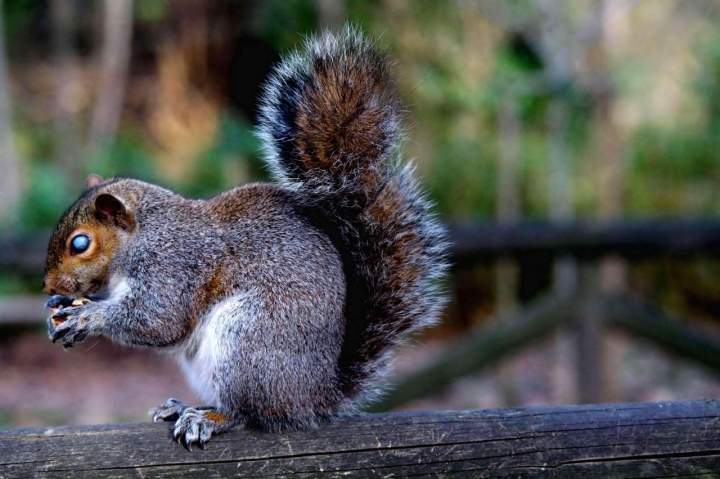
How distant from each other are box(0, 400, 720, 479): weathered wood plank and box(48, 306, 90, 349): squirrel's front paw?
0.25 m

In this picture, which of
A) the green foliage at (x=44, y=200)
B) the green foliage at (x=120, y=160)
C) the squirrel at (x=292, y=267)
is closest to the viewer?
the squirrel at (x=292, y=267)

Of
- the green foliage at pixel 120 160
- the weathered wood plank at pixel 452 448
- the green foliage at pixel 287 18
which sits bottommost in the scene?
the weathered wood plank at pixel 452 448

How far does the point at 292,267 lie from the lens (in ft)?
5.75

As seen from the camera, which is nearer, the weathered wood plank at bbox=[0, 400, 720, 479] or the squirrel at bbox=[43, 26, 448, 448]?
the weathered wood plank at bbox=[0, 400, 720, 479]

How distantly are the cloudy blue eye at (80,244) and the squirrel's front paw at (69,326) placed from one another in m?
0.16

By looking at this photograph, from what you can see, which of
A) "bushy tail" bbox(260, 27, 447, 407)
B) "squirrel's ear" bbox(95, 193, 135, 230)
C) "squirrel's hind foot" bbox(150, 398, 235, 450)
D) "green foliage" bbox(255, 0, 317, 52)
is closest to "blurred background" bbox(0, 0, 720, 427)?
"green foliage" bbox(255, 0, 317, 52)

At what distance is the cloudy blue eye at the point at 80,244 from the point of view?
6.15ft

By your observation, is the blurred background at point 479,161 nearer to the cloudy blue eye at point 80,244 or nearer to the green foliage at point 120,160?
the green foliage at point 120,160

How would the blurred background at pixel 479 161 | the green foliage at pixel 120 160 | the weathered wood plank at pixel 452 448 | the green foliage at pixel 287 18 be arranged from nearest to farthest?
1. the weathered wood plank at pixel 452 448
2. the blurred background at pixel 479 161
3. the green foliage at pixel 287 18
4. the green foliage at pixel 120 160

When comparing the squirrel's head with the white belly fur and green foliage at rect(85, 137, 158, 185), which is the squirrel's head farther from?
green foliage at rect(85, 137, 158, 185)

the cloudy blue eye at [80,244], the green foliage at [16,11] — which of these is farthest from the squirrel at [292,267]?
the green foliage at [16,11]

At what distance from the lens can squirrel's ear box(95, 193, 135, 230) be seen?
6.14 ft

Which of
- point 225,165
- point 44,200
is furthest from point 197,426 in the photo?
point 225,165

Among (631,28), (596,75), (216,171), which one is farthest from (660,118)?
(216,171)
